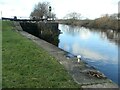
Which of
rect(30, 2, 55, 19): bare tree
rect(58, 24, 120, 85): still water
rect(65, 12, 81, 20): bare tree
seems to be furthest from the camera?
rect(65, 12, 81, 20): bare tree

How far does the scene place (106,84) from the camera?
21.4 ft

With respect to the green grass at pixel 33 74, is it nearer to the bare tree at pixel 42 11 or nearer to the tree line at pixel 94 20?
the tree line at pixel 94 20

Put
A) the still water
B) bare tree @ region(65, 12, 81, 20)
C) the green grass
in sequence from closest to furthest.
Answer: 1. the green grass
2. the still water
3. bare tree @ region(65, 12, 81, 20)

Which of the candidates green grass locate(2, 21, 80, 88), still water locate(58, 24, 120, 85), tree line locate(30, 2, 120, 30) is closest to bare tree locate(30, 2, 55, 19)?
tree line locate(30, 2, 120, 30)

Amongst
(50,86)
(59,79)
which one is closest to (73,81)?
(59,79)

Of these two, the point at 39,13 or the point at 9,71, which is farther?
the point at 39,13

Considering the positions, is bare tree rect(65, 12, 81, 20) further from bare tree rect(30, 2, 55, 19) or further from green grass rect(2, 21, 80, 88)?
green grass rect(2, 21, 80, 88)

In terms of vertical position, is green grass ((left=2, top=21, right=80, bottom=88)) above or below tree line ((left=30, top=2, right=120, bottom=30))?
below

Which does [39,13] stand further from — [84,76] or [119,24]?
[84,76]

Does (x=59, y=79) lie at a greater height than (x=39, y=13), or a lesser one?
lesser

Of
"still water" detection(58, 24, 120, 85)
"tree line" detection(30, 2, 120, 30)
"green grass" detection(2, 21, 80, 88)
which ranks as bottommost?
"still water" detection(58, 24, 120, 85)

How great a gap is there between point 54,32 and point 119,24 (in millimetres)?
32217

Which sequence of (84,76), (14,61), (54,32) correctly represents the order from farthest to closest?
(54,32)
(14,61)
(84,76)

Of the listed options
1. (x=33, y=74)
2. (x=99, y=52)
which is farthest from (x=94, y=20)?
(x=33, y=74)
